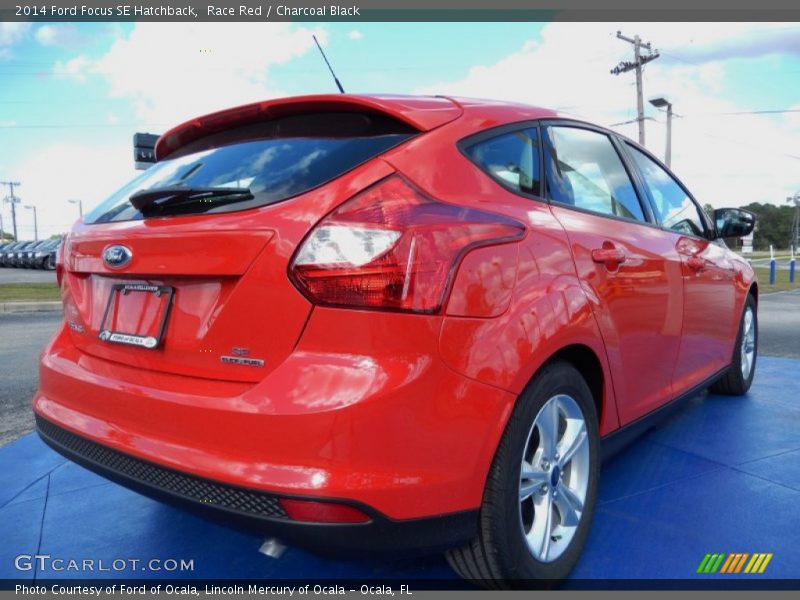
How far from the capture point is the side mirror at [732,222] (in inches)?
156

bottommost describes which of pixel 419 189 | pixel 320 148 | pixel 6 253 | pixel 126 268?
pixel 6 253

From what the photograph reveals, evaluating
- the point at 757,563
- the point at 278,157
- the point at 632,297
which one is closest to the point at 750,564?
the point at 757,563

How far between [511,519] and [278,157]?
129cm

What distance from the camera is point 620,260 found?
238cm

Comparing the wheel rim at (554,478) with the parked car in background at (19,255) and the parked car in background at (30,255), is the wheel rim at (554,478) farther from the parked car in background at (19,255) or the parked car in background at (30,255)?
the parked car in background at (19,255)

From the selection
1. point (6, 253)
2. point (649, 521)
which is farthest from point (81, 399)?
point (6, 253)

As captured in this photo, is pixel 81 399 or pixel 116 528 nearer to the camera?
pixel 81 399

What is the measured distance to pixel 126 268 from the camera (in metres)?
1.96

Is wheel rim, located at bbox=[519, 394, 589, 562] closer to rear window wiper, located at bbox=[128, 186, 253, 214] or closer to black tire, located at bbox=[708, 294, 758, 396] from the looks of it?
rear window wiper, located at bbox=[128, 186, 253, 214]

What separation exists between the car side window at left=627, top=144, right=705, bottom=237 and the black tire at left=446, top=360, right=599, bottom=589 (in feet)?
5.05

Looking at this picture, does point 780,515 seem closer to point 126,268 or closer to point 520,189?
point 520,189

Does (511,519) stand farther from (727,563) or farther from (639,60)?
(639,60)

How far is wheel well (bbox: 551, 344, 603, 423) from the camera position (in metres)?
2.10

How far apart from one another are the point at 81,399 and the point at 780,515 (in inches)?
107
